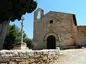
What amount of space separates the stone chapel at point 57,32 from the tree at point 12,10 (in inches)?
237

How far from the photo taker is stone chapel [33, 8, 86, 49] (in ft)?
80.9

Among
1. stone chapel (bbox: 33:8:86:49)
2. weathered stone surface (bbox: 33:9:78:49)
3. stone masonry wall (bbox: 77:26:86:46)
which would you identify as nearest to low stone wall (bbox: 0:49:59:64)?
stone chapel (bbox: 33:8:86:49)

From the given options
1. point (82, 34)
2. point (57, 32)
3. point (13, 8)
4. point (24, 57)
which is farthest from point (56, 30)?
point (24, 57)

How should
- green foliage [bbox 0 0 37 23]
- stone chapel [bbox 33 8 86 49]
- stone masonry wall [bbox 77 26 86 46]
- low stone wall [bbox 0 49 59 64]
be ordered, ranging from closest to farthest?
low stone wall [bbox 0 49 59 64] → green foliage [bbox 0 0 37 23] → stone chapel [bbox 33 8 86 49] → stone masonry wall [bbox 77 26 86 46]

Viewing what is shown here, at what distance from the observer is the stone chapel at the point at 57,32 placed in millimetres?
24672

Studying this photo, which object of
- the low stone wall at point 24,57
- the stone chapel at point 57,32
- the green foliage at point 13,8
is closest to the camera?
the low stone wall at point 24,57

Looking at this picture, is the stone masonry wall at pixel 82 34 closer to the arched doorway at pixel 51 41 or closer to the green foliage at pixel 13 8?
the arched doorway at pixel 51 41

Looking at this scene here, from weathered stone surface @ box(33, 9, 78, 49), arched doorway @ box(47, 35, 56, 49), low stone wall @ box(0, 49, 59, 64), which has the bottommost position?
low stone wall @ box(0, 49, 59, 64)

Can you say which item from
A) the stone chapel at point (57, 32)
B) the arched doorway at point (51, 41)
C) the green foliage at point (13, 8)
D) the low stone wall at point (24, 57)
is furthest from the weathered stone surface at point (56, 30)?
the low stone wall at point (24, 57)

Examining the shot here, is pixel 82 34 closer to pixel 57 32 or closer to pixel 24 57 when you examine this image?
pixel 57 32

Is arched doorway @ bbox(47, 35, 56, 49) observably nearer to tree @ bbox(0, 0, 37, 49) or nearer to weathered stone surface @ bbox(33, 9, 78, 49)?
weathered stone surface @ bbox(33, 9, 78, 49)

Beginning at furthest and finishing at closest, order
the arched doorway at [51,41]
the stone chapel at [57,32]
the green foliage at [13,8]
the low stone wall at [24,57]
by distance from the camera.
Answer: the arched doorway at [51,41]
the stone chapel at [57,32]
the green foliage at [13,8]
the low stone wall at [24,57]

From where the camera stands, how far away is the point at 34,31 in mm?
26219

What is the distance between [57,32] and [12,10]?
898 cm
